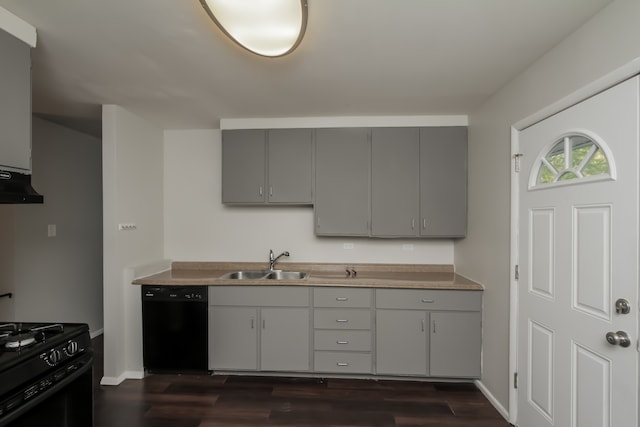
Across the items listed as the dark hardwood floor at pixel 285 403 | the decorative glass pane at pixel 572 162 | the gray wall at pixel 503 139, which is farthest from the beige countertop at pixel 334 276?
the decorative glass pane at pixel 572 162

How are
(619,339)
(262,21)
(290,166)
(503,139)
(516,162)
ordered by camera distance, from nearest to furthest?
1. (262,21)
2. (619,339)
3. (516,162)
4. (503,139)
5. (290,166)

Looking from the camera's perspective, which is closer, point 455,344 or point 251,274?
point 455,344

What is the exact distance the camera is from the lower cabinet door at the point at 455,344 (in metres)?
2.58

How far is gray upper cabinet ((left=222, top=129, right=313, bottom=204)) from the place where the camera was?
2982 mm

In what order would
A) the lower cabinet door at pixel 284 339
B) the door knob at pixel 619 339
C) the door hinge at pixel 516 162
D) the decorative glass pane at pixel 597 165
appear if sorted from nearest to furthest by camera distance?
1. the door knob at pixel 619 339
2. the decorative glass pane at pixel 597 165
3. the door hinge at pixel 516 162
4. the lower cabinet door at pixel 284 339

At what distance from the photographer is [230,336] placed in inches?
107

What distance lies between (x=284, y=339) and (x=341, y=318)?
0.55 m

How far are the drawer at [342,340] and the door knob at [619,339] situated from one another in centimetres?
164

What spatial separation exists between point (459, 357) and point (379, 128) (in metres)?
2.18

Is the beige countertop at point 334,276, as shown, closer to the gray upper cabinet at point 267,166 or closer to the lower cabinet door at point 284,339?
the lower cabinet door at point 284,339

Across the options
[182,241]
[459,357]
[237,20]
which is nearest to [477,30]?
[237,20]

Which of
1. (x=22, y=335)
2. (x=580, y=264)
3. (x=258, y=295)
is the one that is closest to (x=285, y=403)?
(x=258, y=295)

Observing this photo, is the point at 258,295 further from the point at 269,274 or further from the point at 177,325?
the point at 177,325

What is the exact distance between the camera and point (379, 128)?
2.93 meters
